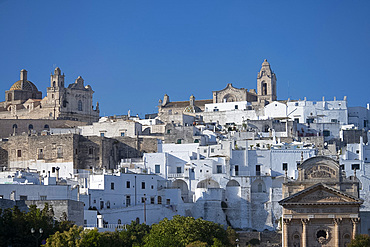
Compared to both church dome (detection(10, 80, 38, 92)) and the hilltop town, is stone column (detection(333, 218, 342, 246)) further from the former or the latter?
church dome (detection(10, 80, 38, 92))

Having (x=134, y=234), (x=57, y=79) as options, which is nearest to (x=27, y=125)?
(x=57, y=79)

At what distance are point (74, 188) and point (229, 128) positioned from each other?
26.1 metres

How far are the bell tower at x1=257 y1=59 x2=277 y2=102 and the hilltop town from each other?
3770 mm

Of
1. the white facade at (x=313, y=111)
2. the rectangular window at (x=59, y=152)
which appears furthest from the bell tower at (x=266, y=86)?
the rectangular window at (x=59, y=152)

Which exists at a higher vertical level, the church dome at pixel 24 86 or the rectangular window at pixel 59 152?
the church dome at pixel 24 86

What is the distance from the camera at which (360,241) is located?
5988 cm

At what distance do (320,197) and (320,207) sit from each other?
2.32 feet

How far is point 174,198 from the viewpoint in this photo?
80312 mm

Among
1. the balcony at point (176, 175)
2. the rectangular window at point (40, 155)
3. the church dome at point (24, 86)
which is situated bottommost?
the balcony at point (176, 175)

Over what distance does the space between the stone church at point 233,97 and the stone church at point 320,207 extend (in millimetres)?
42029

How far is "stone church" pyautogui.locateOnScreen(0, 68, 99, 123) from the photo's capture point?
105 meters

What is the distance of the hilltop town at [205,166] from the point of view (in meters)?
63.5

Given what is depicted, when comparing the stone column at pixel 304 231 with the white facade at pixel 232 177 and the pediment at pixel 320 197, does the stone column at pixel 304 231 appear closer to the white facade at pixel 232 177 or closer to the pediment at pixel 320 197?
the pediment at pixel 320 197

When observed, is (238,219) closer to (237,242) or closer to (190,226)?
(237,242)
